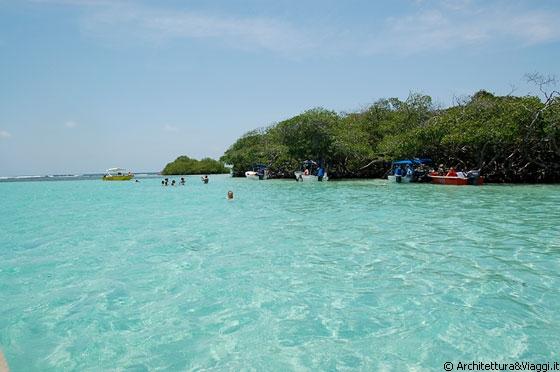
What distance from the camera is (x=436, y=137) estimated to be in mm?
28000

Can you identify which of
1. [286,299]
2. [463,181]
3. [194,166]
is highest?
[194,166]

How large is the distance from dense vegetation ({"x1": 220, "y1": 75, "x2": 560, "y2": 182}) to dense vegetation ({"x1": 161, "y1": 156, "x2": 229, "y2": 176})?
3958 centimetres

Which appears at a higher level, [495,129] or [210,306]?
[495,129]

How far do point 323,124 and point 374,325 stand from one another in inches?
1354

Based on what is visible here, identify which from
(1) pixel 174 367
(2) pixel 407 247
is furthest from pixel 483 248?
(1) pixel 174 367

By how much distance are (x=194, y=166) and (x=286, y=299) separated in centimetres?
8316

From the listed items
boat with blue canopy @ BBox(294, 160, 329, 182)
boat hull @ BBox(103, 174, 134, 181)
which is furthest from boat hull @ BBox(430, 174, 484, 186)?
boat hull @ BBox(103, 174, 134, 181)

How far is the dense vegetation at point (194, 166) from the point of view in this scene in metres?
84.9

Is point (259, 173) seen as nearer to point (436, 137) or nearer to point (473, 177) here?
point (436, 137)

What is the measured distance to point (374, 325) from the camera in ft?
12.5

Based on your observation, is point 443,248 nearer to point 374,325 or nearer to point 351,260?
point 351,260

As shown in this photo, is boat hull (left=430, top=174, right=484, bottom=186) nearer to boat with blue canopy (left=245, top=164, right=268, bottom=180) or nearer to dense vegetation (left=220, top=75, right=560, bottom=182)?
dense vegetation (left=220, top=75, right=560, bottom=182)

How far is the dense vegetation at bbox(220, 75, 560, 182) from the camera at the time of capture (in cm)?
2427

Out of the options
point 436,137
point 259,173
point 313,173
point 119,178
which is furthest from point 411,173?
point 119,178
